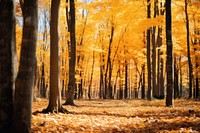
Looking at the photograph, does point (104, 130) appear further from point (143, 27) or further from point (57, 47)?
point (143, 27)

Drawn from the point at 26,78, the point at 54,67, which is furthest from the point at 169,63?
the point at 26,78

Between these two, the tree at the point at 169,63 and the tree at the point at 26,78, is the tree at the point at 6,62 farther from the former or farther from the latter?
the tree at the point at 169,63

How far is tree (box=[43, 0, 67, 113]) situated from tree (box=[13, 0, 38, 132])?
4.02 meters

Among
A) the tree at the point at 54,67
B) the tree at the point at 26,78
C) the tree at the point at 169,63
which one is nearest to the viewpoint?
the tree at the point at 26,78

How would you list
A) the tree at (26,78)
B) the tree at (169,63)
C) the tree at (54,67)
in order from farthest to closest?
1. the tree at (169,63)
2. the tree at (54,67)
3. the tree at (26,78)

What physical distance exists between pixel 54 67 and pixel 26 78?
438cm

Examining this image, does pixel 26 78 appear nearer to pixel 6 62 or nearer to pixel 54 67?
pixel 6 62

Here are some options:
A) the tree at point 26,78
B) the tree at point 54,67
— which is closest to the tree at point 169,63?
the tree at point 54,67

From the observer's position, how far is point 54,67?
29.0 feet

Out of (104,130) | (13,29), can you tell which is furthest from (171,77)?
(13,29)

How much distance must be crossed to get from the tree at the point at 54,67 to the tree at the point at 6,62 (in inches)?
156

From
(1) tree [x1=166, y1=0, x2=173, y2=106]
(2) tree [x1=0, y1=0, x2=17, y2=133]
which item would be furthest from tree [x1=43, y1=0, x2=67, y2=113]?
(1) tree [x1=166, y1=0, x2=173, y2=106]

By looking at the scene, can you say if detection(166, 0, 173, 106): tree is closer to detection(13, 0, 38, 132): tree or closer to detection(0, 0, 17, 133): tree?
detection(13, 0, 38, 132): tree

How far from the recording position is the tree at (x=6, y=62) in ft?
14.8
